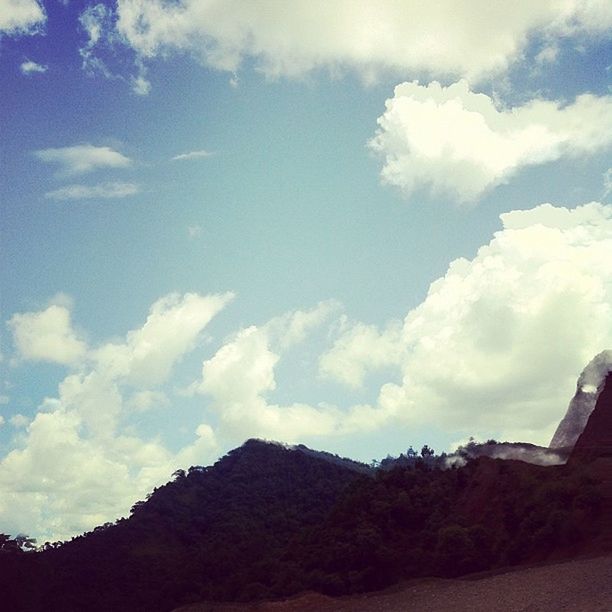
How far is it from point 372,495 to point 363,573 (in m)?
11.4

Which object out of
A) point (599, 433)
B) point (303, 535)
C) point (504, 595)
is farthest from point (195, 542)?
point (504, 595)

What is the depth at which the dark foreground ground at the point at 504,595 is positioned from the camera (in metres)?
18.6

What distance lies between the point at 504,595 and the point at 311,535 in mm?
28770

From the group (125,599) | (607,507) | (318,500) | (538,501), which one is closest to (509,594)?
(607,507)

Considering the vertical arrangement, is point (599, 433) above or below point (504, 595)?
above

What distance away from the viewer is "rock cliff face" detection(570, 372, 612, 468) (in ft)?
144

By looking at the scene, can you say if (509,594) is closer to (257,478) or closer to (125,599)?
(125,599)

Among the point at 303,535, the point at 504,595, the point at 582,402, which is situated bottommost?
the point at 504,595

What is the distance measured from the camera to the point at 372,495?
48250 mm

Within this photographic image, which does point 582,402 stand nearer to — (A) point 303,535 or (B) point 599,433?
(B) point 599,433

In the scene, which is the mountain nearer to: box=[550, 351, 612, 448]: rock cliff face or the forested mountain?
the forested mountain

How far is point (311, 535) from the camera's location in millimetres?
48250

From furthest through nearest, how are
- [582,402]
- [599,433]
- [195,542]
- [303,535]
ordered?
[195,542], [582,402], [303,535], [599,433]

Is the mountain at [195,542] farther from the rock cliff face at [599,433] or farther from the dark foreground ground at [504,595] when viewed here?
the rock cliff face at [599,433]
